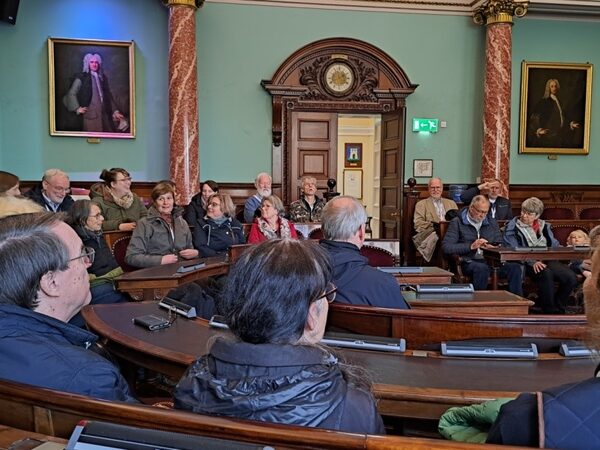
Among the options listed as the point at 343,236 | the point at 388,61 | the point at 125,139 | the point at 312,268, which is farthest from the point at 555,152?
the point at 312,268

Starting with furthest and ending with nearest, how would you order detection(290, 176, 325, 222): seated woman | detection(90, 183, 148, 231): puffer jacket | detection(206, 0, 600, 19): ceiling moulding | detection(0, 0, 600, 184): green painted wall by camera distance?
detection(206, 0, 600, 19): ceiling moulding → detection(0, 0, 600, 184): green painted wall → detection(290, 176, 325, 222): seated woman → detection(90, 183, 148, 231): puffer jacket

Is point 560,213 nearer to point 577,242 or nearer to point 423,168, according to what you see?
point 423,168

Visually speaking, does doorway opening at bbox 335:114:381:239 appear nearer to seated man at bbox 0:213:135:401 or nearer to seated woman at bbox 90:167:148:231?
seated woman at bbox 90:167:148:231

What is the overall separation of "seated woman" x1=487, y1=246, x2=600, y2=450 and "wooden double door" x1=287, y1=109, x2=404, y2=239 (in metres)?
8.16

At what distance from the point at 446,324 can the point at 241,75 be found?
7.38 meters

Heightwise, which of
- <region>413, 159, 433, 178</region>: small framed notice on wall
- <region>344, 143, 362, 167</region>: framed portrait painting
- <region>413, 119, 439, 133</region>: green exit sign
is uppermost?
<region>413, 119, 439, 133</region>: green exit sign

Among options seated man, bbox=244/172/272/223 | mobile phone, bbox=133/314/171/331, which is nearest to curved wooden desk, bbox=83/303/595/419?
mobile phone, bbox=133/314/171/331

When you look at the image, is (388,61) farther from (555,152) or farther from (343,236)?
(343,236)

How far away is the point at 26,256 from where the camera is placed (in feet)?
5.29

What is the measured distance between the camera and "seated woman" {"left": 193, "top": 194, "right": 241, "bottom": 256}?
5.41 metres

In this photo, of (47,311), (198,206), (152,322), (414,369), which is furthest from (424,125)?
(47,311)

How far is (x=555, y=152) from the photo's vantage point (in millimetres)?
9906

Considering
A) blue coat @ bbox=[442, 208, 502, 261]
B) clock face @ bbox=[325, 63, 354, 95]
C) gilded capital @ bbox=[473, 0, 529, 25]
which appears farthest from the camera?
clock face @ bbox=[325, 63, 354, 95]

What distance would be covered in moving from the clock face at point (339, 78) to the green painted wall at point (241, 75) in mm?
557
